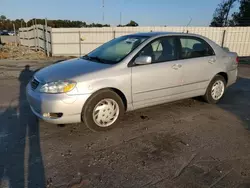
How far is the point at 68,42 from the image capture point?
1476 cm

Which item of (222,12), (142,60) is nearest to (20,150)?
(142,60)

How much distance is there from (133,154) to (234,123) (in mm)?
2224

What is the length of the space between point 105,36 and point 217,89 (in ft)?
35.1

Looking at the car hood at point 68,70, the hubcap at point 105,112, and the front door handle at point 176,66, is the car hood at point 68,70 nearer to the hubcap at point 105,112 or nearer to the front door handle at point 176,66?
the hubcap at point 105,112

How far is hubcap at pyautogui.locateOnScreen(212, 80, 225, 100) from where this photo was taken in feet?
16.7

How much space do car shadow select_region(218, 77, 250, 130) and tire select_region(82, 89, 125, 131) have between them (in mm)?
2344

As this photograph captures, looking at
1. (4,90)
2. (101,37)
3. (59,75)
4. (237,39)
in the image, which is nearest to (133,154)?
(59,75)

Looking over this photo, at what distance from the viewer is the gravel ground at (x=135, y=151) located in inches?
98.3

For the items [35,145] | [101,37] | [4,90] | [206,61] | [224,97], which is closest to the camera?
[35,145]

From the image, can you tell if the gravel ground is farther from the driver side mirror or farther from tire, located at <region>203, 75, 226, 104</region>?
the driver side mirror

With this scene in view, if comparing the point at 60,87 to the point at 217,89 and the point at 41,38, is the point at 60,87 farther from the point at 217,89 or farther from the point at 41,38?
the point at 41,38

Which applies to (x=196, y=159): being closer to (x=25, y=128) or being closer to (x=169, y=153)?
(x=169, y=153)

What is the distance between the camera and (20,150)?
306 centimetres

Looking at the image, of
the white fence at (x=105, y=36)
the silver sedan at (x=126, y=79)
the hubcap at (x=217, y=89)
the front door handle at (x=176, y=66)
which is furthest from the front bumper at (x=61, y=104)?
the white fence at (x=105, y=36)
